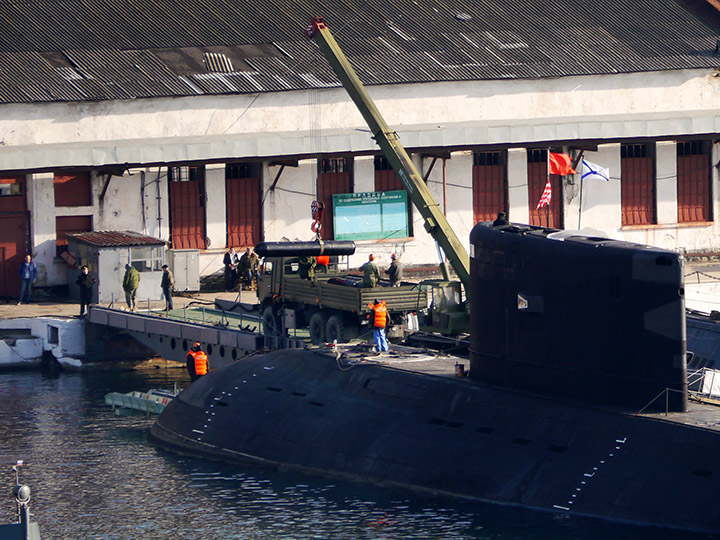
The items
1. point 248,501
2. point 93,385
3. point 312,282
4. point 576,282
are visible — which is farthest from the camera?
point 93,385

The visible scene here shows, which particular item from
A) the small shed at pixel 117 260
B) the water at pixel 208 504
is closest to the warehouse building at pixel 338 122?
the small shed at pixel 117 260

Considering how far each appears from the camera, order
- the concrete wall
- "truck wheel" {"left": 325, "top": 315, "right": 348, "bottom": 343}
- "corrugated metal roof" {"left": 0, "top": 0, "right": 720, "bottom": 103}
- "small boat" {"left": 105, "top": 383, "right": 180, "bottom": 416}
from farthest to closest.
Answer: "corrugated metal roof" {"left": 0, "top": 0, "right": 720, "bottom": 103} < the concrete wall < "truck wheel" {"left": 325, "top": 315, "right": 348, "bottom": 343} < "small boat" {"left": 105, "top": 383, "right": 180, "bottom": 416}

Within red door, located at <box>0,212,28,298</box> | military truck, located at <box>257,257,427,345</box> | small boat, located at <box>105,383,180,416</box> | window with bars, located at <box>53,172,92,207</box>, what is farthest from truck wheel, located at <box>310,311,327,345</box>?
red door, located at <box>0,212,28,298</box>

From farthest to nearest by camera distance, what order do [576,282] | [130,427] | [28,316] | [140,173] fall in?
[140,173] → [28,316] → [130,427] → [576,282]

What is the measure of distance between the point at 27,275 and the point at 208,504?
78.0 feet

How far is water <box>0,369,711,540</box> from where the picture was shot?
73.8 feet

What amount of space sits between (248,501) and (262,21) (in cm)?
3441

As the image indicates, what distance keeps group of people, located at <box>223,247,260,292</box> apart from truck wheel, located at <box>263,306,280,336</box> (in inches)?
398

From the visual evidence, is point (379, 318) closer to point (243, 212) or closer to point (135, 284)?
point (135, 284)

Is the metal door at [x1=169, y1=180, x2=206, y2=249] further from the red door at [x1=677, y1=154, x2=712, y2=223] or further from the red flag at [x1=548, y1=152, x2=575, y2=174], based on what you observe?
the red door at [x1=677, y1=154, x2=712, y2=223]

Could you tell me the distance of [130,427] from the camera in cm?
3375

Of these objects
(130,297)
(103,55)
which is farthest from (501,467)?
(103,55)

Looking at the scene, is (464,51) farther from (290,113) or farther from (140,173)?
(140,173)

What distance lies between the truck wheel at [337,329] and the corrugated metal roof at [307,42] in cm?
1666
